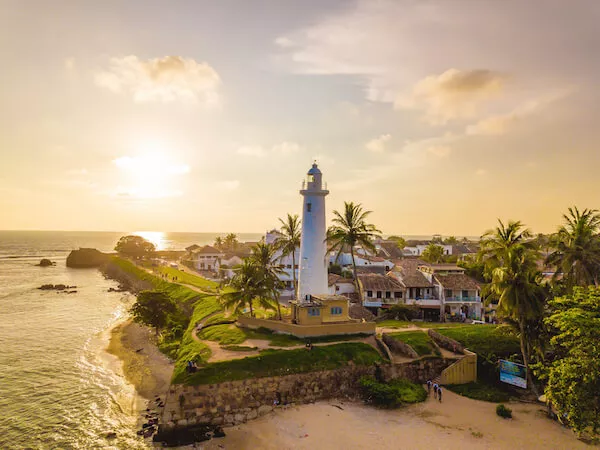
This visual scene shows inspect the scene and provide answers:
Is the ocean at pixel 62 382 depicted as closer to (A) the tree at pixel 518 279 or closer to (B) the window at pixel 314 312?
(B) the window at pixel 314 312

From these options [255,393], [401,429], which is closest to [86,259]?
[255,393]

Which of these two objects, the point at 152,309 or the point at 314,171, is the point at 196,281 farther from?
the point at 314,171

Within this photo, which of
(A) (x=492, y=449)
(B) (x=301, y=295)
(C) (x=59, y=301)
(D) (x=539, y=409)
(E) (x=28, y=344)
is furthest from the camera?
(C) (x=59, y=301)

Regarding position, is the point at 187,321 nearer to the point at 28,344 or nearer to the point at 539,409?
the point at 28,344

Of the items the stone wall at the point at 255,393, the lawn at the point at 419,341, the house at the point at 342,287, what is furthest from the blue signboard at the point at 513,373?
the house at the point at 342,287

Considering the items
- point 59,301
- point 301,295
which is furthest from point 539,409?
point 59,301
